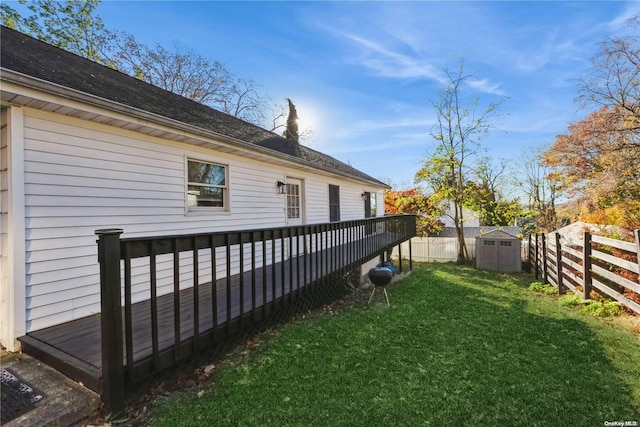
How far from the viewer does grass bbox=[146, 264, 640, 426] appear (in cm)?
227

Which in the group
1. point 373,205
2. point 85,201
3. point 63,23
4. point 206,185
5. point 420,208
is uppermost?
point 63,23

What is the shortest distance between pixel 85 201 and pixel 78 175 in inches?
12.9

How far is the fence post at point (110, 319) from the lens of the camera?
198cm

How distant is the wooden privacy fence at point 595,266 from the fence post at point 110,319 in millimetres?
6483

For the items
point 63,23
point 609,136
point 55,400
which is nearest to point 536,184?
point 609,136

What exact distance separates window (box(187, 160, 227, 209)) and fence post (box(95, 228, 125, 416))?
302 centimetres

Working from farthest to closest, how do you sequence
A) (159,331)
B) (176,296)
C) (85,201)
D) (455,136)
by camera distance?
(455,136) → (85,201) → (159,331) → (176,296)

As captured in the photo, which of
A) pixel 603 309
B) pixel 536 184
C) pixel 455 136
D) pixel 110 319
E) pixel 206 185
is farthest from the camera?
pixel 536 184

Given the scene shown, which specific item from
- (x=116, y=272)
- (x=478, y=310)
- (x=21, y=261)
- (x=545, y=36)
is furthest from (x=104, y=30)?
(x=478, y=310)

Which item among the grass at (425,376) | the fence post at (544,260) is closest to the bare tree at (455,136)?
the fence post at (544,260)

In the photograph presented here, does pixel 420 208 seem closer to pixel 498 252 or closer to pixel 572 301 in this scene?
pixel 498 252

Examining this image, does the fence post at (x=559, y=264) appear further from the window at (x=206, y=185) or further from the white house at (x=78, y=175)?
the window at (x=206, y=185)

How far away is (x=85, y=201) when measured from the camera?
140 inches

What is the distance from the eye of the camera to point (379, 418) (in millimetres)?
2244
